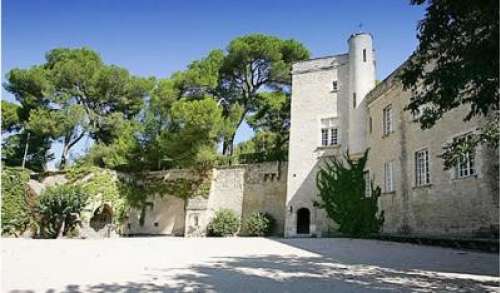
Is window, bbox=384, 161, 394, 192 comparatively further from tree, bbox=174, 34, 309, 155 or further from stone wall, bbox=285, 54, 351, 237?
tree, bbox=174, 34, 309, 155

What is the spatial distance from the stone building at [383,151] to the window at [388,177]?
40mm

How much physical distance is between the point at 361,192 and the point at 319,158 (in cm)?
322

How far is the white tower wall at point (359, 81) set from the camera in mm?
19641

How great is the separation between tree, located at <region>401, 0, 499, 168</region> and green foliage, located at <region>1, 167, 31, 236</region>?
19.1 meters

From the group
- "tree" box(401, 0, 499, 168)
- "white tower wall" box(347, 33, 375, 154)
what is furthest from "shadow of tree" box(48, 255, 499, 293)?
"white tower wall" box(347, 33, 375, 154)

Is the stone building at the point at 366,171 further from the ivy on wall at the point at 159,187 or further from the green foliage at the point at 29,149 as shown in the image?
the green foliage at the point at 29,149

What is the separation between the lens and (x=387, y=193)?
16594mm

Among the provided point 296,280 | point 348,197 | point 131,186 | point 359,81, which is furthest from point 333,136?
point 296,280

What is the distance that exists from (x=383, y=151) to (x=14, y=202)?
17035 millimetres

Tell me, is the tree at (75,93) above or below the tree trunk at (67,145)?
above

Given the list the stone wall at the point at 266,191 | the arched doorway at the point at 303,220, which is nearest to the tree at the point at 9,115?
the stone wall at the point at 266,191

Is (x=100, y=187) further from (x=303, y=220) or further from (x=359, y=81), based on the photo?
(x=359, y=81)

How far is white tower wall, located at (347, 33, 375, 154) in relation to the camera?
19641 millimetres

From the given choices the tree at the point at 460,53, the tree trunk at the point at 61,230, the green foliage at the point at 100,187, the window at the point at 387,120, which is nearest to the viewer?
the tree at the point at 460,53
